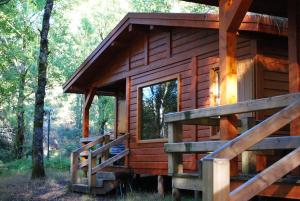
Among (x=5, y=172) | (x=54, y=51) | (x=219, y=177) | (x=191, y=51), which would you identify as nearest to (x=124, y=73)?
(x=191, y=51)

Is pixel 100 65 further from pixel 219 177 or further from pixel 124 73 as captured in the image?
pixel 219 177

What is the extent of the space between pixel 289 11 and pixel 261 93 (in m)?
1.82

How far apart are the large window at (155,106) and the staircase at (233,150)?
4.46 meters

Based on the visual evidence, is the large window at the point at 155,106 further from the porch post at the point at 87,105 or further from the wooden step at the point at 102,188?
the porch post at the point at 87,105

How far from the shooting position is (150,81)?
11133mm

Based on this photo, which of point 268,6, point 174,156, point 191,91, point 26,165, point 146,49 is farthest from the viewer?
point 26,165

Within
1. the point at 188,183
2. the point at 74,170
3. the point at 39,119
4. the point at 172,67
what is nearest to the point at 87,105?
the point at 39,119

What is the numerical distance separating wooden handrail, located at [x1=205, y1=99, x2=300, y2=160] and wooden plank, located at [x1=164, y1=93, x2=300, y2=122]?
323 millimetres

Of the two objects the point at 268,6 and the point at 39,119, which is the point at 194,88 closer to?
the point at 268,6

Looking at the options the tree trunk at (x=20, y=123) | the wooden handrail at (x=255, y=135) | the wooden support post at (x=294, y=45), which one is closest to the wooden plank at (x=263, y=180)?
the wooden handrail at (x=255, y=135)

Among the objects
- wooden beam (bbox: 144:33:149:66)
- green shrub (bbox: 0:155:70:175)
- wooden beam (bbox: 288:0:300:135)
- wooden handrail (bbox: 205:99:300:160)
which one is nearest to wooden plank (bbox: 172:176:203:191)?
wooden handrail (bbox: 205:99:300:160)

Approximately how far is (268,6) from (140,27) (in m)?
5.16

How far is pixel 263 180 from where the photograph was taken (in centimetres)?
364

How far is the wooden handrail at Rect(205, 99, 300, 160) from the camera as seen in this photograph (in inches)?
144
